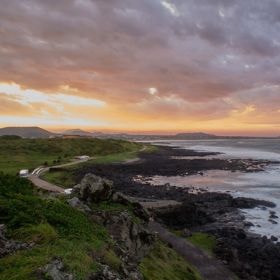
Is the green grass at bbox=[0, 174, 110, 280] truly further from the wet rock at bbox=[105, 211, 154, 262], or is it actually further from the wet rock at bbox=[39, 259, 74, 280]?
the wet rock at bbox=[105, 211, 154, 262]

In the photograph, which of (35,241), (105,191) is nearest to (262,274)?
(105,191)

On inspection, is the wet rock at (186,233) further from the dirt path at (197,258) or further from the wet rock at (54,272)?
the wet rock at (54,272)

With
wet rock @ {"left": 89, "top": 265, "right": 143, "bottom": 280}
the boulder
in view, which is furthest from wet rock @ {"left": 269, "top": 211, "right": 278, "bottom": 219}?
wet rock @ {"left": 89, "top": 265, "right": 143, "bottom": 280}

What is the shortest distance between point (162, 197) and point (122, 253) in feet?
136

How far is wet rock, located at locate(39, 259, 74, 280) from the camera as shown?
994 cm

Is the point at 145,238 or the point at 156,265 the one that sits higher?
the point at 145,238

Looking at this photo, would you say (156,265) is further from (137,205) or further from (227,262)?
(227,262)

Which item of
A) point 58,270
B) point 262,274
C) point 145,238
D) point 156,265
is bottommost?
point 262,274

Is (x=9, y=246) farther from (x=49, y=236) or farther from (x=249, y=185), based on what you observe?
(x=249, y=185)

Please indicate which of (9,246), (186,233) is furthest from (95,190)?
(186,233)

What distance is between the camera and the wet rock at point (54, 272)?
32.6ft

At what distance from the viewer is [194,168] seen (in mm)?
99375

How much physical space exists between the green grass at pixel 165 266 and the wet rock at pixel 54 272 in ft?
32.3

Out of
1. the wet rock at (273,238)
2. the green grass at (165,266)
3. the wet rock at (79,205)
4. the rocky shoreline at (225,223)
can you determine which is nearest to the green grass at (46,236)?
the wet rock at (79,205)
